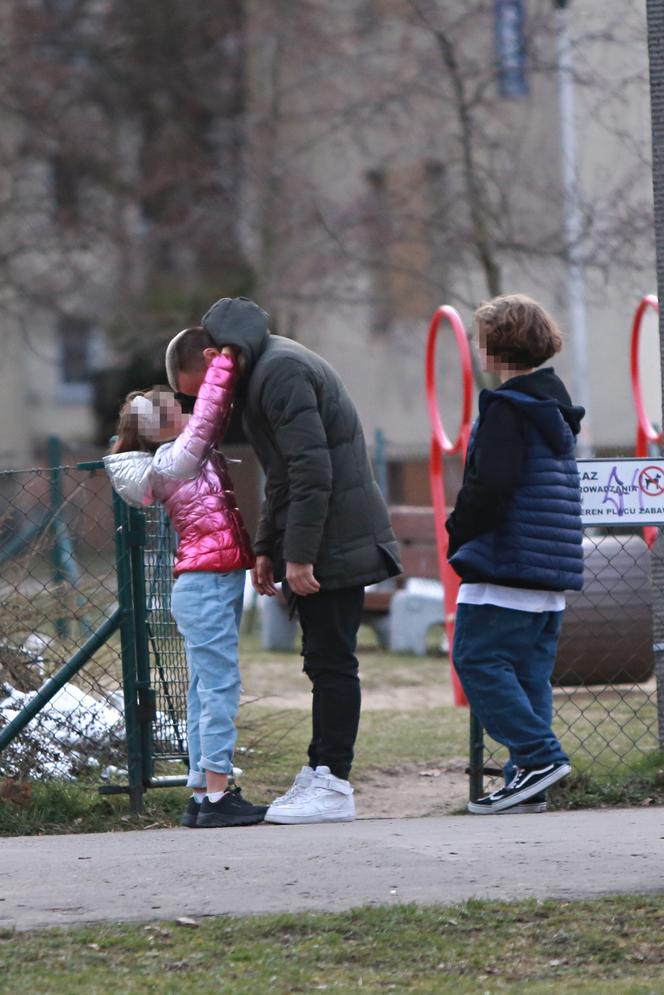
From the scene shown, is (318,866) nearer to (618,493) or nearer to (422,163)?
(618,493)

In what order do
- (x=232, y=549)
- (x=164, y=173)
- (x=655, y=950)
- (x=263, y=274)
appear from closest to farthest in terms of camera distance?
(x=655, y=950), (x=232, y=549), (x=263, y=274), (x=164, y=173)

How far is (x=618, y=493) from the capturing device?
20.5 ft

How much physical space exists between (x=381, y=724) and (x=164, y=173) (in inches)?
704

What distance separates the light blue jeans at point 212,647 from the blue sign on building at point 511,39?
11.2 meters

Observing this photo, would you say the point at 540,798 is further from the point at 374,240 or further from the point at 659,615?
the point at 374,240

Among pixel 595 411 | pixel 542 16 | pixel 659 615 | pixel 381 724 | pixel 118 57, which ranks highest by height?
pixel 118 57

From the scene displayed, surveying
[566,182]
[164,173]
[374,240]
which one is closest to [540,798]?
[566,182]

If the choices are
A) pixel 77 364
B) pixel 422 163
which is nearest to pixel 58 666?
pixel 422 163

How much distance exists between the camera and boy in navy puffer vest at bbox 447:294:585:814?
5.51 metres

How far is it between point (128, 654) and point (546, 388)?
169 centimetres

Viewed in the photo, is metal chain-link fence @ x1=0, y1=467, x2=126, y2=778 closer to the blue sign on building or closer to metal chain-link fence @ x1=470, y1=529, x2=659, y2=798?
metal chain-link fence @ x1=470, y1=529, x2=659, y2=798

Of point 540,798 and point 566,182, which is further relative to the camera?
point 566,182

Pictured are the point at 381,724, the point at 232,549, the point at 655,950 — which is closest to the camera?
the point at 655,950

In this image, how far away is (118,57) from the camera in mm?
28531
